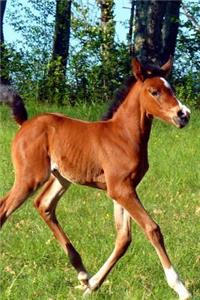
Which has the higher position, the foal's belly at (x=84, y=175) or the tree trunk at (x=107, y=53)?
the foal's belly at (x=84, y=175)

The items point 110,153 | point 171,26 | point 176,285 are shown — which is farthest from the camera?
point 171,26

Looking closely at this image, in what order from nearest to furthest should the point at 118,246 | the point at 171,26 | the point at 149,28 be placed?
the point at 118,246, the point at 149,28, the point at 171,26

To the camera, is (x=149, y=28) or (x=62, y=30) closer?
(x=149, y=28)

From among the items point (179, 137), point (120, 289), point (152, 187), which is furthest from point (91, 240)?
point (179, 137)

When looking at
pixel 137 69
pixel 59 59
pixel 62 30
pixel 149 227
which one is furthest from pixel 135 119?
pixel 62 30

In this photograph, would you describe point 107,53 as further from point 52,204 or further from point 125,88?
point 125,88

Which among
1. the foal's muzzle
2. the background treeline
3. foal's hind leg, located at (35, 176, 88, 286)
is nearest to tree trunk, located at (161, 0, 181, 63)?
the background treeline

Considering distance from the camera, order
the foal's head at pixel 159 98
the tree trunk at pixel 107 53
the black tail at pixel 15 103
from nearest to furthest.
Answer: the foal's head at pixel 159 98, the black tail at pixel 15 103, the tree trunk at pixel 107 53

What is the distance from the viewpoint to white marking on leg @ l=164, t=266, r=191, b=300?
5621 mm

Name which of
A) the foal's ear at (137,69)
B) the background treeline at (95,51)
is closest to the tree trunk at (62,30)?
the background treeline at (95,51)

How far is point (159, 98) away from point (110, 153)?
0.51 meters

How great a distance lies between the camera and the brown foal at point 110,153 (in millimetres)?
5781

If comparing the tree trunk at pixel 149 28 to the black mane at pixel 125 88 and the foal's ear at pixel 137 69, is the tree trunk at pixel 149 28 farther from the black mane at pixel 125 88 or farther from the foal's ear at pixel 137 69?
the foal's ear at pixel 137 69

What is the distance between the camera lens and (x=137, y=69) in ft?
19.3
